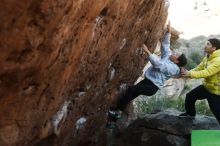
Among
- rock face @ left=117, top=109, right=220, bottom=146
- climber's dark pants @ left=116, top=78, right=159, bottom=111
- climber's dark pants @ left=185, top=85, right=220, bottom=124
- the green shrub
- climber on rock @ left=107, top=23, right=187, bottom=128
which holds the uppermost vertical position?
climber on rock @ left=107, top=23, right=187, bottom=128

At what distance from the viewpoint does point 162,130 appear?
1077 cm

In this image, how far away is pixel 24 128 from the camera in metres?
6.23

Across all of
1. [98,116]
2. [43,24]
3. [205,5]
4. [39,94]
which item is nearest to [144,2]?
[98,116]

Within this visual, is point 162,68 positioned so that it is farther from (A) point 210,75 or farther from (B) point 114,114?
(B) point 114,114

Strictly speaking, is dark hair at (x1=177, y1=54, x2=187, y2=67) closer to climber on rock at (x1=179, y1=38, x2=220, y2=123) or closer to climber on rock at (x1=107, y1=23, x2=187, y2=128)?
climber on rock at (x1=107, y1=23, x2=187, y2=128)

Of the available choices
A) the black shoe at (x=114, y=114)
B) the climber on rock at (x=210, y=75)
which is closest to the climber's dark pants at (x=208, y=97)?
the climber on rock at (x=210, y=75)

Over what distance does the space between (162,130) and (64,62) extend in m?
5.33

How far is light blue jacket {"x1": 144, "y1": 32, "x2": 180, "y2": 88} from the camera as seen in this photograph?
890cm

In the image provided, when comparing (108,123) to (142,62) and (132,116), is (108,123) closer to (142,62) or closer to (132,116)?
(142,62)

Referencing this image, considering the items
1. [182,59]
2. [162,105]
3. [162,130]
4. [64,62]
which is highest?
[64,62]

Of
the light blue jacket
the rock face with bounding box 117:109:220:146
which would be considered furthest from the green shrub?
the light blue jacket

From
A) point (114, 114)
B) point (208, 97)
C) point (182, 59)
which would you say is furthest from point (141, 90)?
point (208, 97)

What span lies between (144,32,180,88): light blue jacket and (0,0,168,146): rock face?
595 millimetres

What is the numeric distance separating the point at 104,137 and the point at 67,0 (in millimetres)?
Answer: 6021
